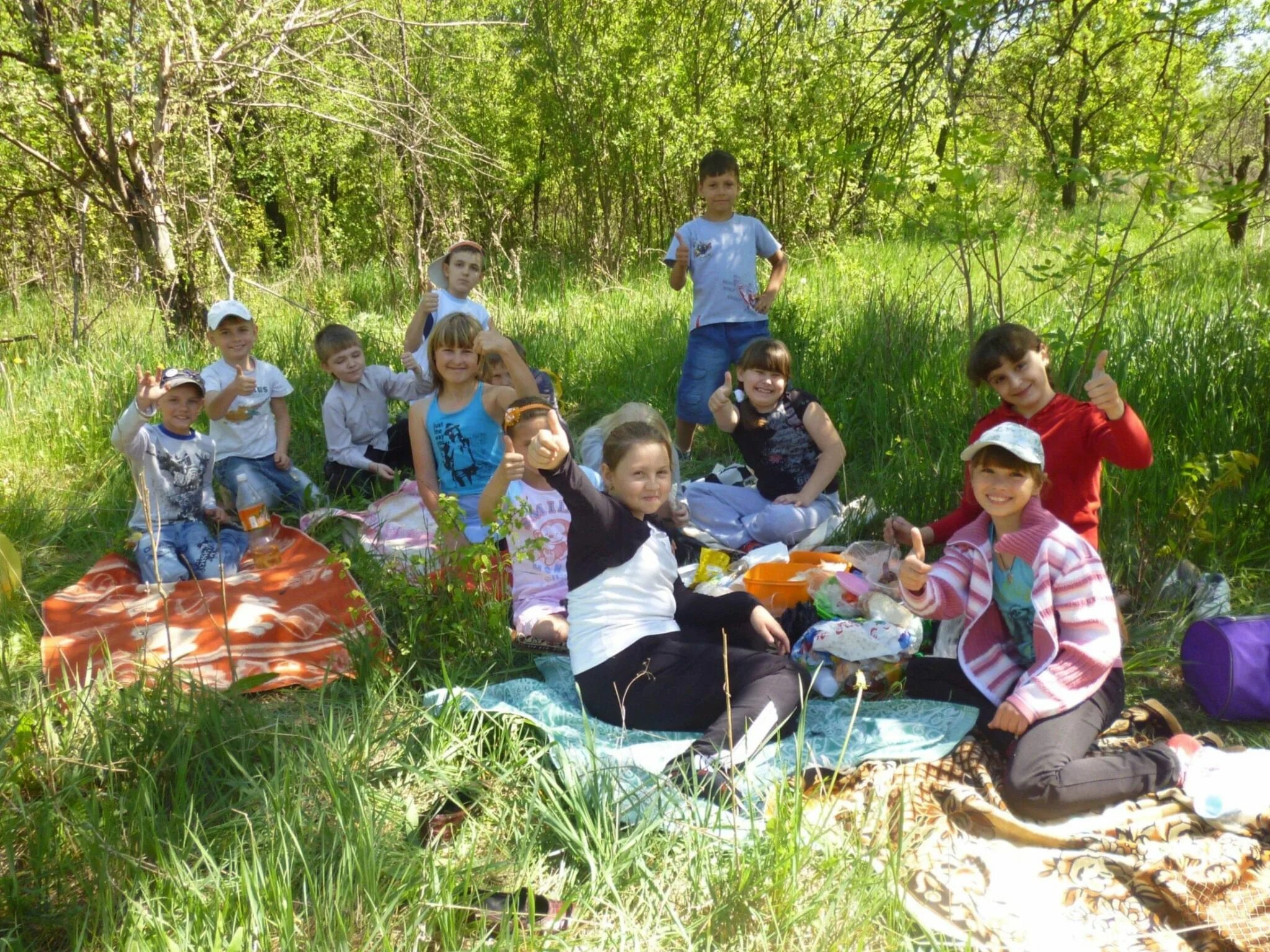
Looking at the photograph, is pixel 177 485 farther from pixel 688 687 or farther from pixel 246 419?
pixel 688 687

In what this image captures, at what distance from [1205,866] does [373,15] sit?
6604 millimetres

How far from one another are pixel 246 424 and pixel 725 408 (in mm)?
2585

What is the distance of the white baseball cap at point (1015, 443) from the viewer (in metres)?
2.70

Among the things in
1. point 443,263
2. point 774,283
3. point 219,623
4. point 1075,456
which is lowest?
point 219,623

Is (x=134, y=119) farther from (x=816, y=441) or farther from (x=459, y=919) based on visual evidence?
(x=459, y=919)

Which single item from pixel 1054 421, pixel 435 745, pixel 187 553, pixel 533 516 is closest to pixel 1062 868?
pixel 1054 421

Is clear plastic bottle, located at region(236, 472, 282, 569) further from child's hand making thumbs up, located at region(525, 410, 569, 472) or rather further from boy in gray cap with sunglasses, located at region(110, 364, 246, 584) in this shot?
child's hand making thumbs up, located at region(525, 410, 569, 472)

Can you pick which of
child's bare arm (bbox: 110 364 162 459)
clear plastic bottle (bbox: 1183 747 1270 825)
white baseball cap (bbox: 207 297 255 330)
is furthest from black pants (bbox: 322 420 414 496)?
clear plastic bottle (bbox: 1183 747 1270 825)

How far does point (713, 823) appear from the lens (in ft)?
7.58

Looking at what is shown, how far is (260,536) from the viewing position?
15.0ft

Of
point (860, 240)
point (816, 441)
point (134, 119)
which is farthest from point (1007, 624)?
point (860, 240)

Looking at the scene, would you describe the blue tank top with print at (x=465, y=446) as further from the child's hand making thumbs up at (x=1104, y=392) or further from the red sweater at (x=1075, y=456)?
the child's hand making thumbs up at (x=1104, y=392)

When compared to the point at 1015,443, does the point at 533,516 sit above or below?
below

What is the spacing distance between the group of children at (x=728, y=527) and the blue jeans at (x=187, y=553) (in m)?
0.01
